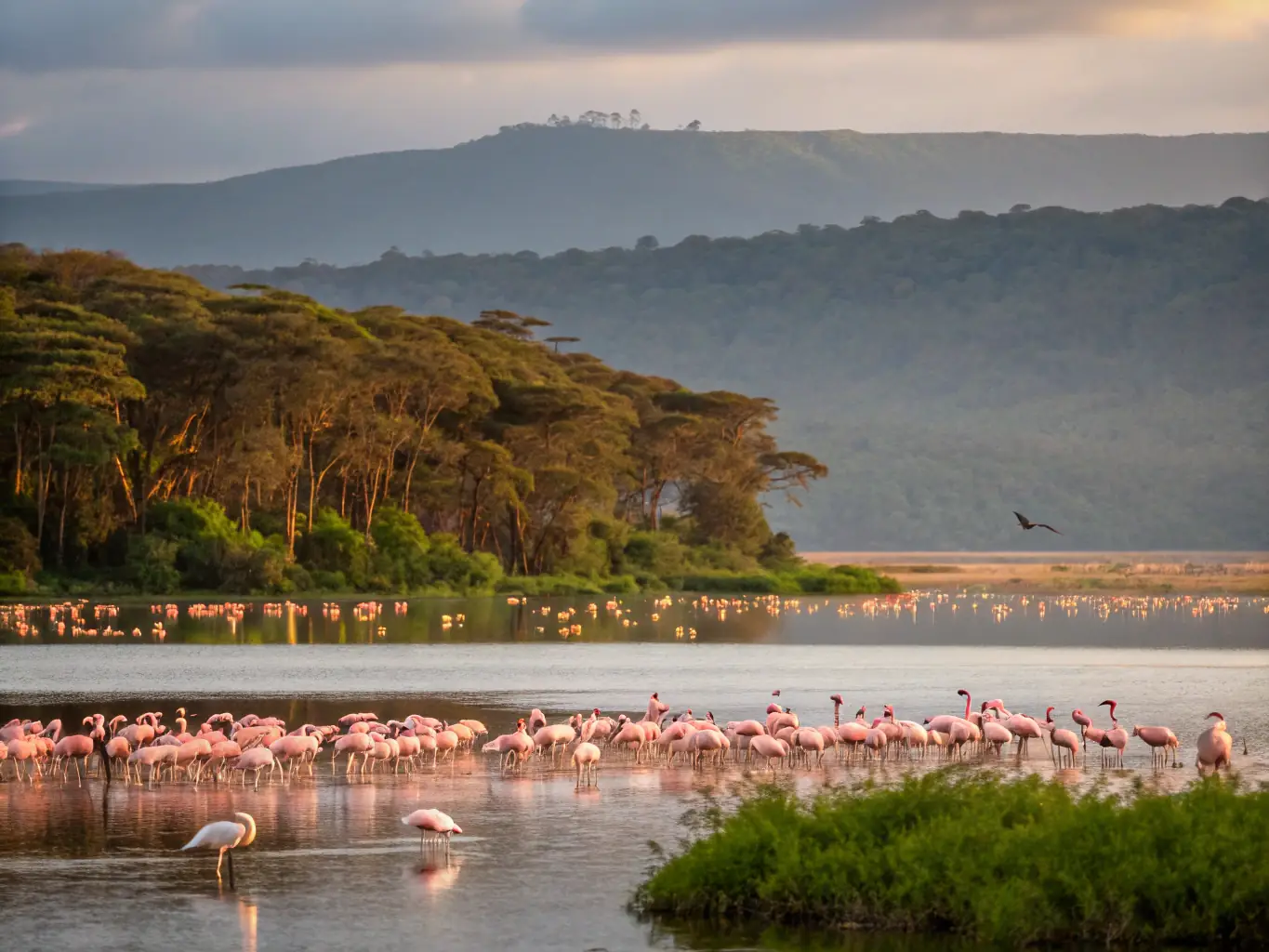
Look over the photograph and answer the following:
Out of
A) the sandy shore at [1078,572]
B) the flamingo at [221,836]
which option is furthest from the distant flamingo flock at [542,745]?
the sandy shore at [1078,572]

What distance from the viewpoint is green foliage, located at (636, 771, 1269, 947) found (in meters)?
10.3

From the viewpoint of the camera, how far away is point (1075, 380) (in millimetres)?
187125

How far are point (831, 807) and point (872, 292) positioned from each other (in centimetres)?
18712

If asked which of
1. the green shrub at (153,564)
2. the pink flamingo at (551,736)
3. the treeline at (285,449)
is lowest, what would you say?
the pink flamingo at (551,736)

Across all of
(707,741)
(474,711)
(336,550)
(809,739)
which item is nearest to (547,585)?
(336,550)

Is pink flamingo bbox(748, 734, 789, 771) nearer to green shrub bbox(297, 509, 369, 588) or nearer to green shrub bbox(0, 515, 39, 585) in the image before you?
green shrub bbox(0, 515, 39, 585)

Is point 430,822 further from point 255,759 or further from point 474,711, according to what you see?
point 474,711

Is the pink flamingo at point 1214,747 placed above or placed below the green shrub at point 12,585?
below

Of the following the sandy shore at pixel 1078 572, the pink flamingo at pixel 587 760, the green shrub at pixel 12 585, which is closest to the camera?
the pink flamingo at pixel 587 760

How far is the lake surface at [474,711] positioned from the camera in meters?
11.1

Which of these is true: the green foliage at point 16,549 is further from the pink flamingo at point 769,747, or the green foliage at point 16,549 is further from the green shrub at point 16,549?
the pink flamingo at point 769,747

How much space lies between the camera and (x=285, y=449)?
56.5 metres

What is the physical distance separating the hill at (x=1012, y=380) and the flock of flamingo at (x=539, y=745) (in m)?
131

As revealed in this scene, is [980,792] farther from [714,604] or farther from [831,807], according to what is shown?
[714,604]
